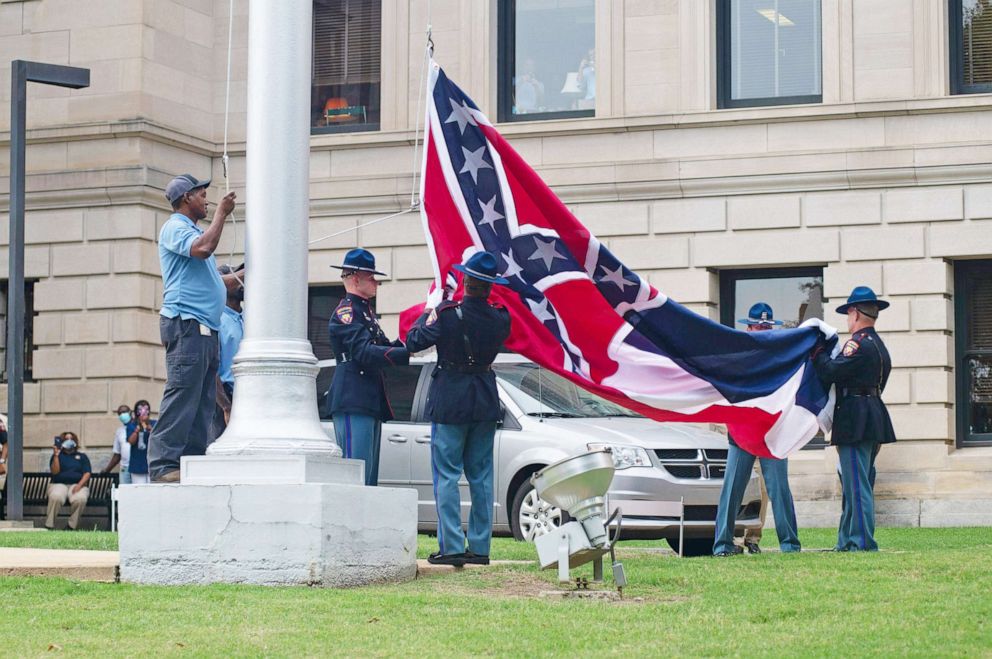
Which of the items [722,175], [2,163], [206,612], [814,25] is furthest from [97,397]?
[206,612]

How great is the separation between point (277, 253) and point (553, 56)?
1629 cm

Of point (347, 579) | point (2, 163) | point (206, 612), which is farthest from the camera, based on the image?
point (2, 163)

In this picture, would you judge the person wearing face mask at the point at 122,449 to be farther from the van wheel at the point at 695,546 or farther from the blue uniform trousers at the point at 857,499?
the blue uniform trousers at the point at 857,499

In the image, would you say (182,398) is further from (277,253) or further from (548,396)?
(548,396)

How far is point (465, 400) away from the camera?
11.3 m

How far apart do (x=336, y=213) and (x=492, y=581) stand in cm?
1637

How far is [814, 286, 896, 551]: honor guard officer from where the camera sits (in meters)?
13.2

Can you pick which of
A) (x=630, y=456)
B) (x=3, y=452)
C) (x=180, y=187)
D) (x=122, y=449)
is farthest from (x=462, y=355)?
(x=122, y=449)

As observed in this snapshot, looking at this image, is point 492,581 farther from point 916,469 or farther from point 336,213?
point 336,213

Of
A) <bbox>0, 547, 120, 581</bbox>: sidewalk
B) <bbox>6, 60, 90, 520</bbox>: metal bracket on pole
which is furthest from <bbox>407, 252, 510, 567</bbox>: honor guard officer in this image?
<bbox>6, 60, 90, 520</bbox>: metal bracket on pole

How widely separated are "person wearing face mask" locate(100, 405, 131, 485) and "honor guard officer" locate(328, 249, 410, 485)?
1109 centimetres

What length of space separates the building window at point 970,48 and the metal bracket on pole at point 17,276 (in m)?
11.2

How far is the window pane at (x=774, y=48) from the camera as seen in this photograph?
81.4 ft

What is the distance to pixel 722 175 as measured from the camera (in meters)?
24.2
